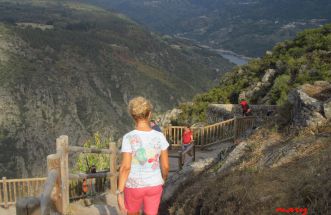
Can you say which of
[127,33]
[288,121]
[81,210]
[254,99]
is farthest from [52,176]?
[127,33]

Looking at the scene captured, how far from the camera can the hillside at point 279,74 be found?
76.1 ft

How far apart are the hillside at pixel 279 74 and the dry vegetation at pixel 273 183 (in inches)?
548

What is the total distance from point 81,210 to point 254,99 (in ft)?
68.2

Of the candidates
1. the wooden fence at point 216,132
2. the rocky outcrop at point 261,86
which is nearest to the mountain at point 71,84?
the rocky outcrop at point 261,86

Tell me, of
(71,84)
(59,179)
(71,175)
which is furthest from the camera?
(71,84)

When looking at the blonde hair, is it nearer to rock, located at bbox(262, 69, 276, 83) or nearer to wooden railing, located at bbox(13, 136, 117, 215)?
wooden railing, located at bbox(13, 136, 117, 215)

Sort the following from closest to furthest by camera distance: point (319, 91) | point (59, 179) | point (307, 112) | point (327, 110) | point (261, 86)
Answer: point (59, 179) < point (327, 110) < point (307, 112) < point (319, 91) < point (261, 86)

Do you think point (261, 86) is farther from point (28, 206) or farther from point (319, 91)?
point (28, 206)

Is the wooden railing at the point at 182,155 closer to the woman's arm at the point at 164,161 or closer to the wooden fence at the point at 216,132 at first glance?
the wooden fence at the point at 216,132

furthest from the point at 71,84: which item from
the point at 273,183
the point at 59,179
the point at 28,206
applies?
the point at 28,206

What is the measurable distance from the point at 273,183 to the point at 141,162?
237 centimetres

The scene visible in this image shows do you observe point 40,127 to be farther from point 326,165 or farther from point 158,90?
point 326,165

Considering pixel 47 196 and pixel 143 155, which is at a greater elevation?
pixel 143 155

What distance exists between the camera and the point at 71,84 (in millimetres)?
95438
